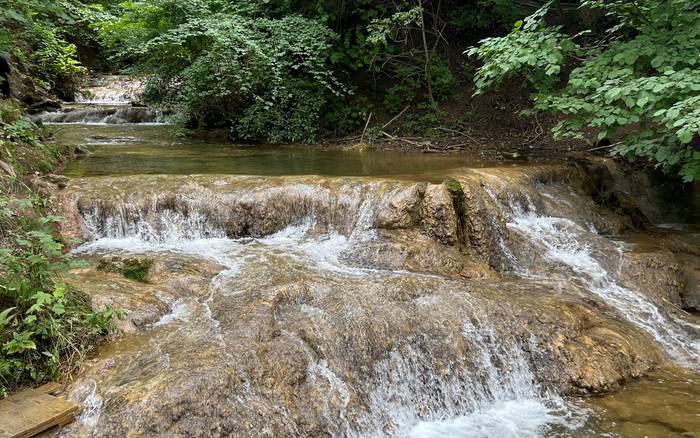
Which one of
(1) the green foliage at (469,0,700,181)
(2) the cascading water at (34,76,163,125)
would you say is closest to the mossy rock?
(1) the green foliage at (469,0,700,181)

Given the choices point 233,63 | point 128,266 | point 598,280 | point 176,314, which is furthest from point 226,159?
point 598,280

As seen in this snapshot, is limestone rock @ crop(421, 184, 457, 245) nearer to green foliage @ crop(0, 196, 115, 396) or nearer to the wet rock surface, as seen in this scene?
the wet rock surface

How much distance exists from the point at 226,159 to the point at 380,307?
19.6 ft

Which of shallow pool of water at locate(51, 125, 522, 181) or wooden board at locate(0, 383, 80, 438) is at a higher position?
shallow pool of water at locate(51, 125, 522, 181)

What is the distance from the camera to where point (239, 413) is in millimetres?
3209

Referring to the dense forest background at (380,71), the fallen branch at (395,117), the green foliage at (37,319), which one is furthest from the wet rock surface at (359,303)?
the fallen branch at (395,117)

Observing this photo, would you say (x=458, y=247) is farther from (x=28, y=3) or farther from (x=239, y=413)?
(x=28, y=3)

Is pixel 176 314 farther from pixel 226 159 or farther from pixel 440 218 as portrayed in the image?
pixel 226 159

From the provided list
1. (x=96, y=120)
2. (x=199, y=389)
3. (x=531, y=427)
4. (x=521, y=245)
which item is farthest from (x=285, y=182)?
(x=96, y=120)

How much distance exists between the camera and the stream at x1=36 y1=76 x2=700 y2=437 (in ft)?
11.3

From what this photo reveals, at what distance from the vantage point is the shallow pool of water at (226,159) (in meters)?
7.94

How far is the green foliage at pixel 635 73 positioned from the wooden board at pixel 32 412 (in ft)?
17.8

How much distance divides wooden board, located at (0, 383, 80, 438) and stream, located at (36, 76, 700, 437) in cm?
11

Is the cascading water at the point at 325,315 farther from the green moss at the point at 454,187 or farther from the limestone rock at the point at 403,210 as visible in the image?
the green moss at the point at 454,187
